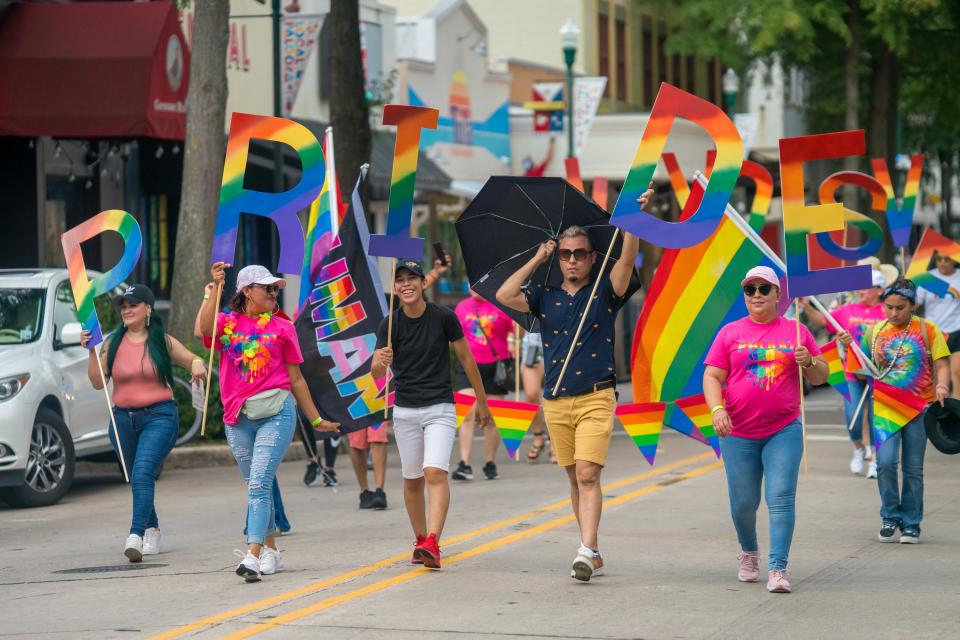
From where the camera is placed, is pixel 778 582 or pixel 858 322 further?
pixel 858 322

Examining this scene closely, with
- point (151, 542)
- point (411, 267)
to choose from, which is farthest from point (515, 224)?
point (151, 542)

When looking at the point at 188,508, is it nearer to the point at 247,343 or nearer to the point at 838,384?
the point at 247,343

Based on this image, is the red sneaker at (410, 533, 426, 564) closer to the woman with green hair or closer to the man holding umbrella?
the man holding umbrella

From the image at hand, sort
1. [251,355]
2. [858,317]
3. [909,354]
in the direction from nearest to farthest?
[251,355] → [909,354] → [858,317]

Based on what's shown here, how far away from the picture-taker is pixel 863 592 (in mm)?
8750

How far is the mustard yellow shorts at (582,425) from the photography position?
8.97 meters

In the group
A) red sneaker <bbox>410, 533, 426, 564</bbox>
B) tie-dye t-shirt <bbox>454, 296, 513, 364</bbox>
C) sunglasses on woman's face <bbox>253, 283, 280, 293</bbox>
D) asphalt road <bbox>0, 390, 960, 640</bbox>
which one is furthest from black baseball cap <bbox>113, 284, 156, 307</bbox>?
tie-dye t-shirt <bbox>454, 296, 513, 364</bbox>

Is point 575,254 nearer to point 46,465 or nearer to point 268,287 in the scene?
point 268,287


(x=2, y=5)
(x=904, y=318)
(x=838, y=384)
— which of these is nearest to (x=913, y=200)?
(x=838, y=384)

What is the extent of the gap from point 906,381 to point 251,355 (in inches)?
168

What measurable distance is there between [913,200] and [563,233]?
19.6ft

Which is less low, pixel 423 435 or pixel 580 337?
pixel 580 337

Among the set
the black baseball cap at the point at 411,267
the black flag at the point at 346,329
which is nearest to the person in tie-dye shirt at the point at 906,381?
the black baseball cap at the point at 411,267

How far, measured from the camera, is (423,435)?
9.66 metres
